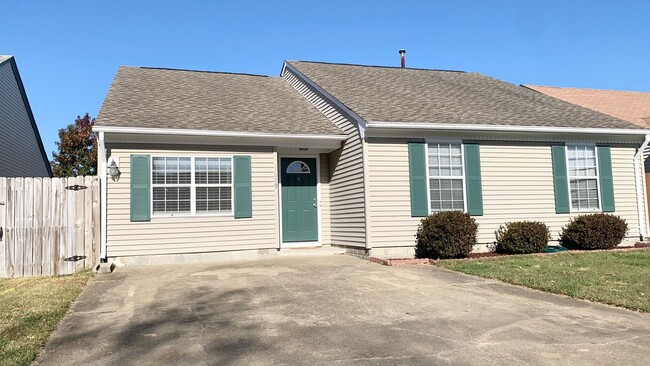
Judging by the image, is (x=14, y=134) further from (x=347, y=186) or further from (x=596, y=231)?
(x=596, y=231)

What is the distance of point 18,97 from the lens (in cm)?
1883

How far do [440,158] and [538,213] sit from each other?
9.39 feet

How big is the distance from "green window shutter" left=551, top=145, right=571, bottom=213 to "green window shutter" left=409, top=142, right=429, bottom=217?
3.47 meters

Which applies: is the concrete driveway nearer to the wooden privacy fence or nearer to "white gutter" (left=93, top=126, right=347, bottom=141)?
the wooden privacy fence

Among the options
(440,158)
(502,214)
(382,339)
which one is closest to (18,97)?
(440,158)

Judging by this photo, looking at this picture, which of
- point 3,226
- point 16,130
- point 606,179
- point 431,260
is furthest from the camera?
point 16,130

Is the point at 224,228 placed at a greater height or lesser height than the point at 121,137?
lesser

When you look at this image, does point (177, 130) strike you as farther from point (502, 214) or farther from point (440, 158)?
point (502, 214)

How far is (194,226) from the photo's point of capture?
10.1 metres

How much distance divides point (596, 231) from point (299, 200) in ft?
22.5

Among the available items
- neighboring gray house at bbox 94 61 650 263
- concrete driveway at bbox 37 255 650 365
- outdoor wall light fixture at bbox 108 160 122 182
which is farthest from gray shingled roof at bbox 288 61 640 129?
outdoor wall light fixture at bbox 108 160 122 182

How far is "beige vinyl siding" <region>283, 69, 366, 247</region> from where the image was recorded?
10.5 metres

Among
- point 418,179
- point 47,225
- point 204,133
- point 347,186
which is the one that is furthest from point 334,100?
point 47,225

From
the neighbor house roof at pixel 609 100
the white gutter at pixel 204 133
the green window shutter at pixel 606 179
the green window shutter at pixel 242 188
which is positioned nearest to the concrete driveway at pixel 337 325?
the green window shutter at pixel 242 188
